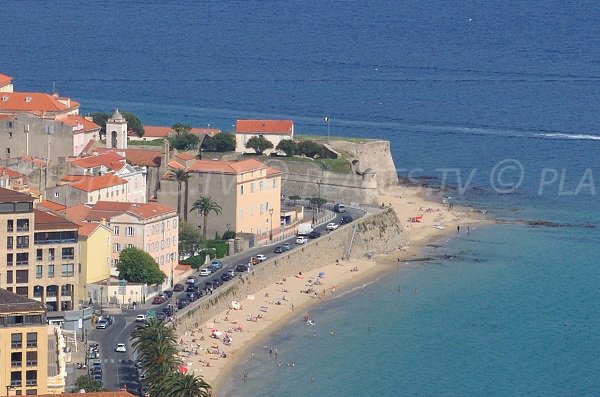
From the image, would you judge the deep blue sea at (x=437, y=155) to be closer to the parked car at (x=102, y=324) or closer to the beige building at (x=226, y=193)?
the parked car at (x=102, y=324)

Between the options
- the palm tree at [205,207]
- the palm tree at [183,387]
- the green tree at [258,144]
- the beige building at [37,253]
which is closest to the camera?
the palm tree at [183,387]

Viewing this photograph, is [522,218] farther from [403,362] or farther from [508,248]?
[403,362]

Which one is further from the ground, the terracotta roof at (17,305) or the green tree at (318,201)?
the terracotta roof at (17,305)

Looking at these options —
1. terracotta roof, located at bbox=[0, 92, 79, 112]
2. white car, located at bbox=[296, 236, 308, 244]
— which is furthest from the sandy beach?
terracotta roof, located at bbox=[0, 92, 79, 112]

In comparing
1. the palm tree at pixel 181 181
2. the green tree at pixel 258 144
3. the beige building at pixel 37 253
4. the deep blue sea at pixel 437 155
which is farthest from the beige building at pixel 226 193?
the beige building at pixel 37 253

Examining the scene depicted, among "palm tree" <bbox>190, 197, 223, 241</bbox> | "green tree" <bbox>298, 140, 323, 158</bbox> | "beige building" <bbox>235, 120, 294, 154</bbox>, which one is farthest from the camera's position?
"green tree" <bbox>298, 140, 323, 158</bbox>

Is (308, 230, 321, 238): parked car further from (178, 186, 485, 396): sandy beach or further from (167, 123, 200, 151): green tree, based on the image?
(167, 123, 200, 151): green tree

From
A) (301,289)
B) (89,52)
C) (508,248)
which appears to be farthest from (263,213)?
(89,52)

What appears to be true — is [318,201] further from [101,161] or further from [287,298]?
[287,298]

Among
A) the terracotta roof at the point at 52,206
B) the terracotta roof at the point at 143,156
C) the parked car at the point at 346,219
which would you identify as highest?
the terracotta roof at the point at 143,156
